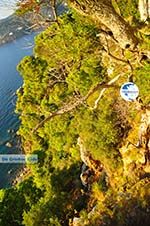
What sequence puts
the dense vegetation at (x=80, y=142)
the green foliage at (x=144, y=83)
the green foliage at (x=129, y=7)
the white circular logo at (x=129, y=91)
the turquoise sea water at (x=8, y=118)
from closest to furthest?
1. the white circular logo at (x=129, y=91)
2. the green foliage at (x=144, y=83)
3. the dense vegetation at (x=80, y=142)
4. the green foliage at (x=129, y=7)
5. the turquoise sea water at (x=8, y=118)

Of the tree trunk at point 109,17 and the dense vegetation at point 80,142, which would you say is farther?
the dense vegetation at point 80,142

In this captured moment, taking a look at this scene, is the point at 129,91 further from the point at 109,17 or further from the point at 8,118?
the point at 8,118

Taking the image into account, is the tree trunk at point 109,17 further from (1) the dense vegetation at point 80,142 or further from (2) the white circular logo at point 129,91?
(1) the dense vegetation at point 80,142

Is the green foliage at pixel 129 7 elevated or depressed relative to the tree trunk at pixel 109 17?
elevated

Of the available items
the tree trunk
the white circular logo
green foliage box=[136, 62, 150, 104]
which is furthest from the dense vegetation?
the tree trunk

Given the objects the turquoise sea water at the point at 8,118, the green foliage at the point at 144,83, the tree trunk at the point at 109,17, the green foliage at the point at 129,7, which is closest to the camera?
the tree trunk at the point at 109,17

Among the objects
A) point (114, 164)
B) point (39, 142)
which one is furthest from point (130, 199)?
point (39, 142)

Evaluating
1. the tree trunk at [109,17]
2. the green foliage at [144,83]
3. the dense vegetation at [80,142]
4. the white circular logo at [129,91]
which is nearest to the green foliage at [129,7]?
the dense vegetation at [80,142]
